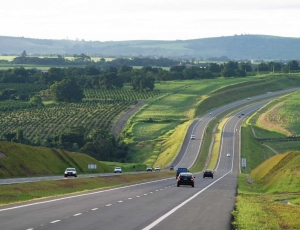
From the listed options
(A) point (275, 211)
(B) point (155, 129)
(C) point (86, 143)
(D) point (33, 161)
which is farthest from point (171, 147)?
(A) point (275, 211)

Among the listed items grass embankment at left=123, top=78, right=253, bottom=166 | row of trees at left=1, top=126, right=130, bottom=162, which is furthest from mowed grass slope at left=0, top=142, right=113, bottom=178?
grass embankment at left=123, top=78, right=253, bottom=166

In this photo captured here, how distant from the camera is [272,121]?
175m

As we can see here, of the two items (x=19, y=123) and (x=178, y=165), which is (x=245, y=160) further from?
(x=19, y=123)

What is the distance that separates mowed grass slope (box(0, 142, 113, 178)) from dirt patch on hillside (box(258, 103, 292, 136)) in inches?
2942

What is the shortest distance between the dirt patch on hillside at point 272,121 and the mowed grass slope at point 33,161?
7472 centimetres

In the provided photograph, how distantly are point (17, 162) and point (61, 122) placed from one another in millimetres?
94730

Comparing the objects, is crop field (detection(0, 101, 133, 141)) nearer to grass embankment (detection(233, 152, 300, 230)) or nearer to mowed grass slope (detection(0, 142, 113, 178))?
mowed grass slope (detection(0, 142, 113, 178))

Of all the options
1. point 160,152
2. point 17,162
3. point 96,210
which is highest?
point 96,210

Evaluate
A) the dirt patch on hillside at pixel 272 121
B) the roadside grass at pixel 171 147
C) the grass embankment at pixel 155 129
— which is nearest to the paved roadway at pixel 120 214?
the roadside grass at pixel 171 147

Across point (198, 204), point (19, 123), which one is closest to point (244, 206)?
point (198, 204)

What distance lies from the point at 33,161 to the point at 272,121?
103070mm

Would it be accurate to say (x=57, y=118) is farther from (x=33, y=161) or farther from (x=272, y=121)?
(x=33, y=161)

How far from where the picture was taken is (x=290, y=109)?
188875mm

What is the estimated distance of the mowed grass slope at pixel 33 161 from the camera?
238 feet
